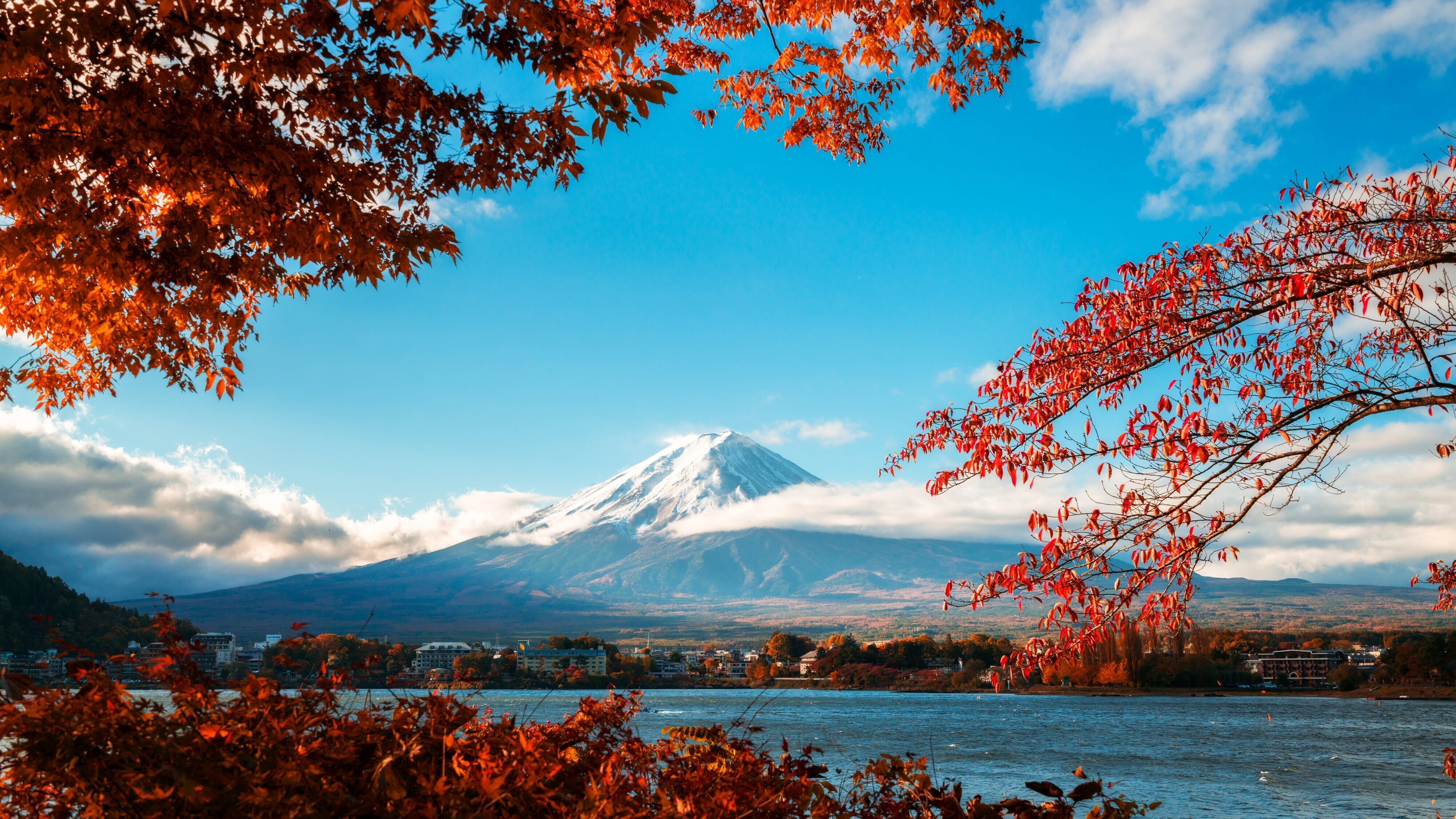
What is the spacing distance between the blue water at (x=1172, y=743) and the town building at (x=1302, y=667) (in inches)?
452

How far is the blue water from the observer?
35.5m

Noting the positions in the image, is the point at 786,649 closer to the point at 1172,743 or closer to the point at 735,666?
the point at 735,666

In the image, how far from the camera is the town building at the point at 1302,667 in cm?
11806

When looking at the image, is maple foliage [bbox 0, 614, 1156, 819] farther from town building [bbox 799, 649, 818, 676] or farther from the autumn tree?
the autumn tree

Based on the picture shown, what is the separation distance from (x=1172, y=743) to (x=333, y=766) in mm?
69868

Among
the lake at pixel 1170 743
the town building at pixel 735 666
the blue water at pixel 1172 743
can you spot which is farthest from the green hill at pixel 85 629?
the town building at pixel 735 666

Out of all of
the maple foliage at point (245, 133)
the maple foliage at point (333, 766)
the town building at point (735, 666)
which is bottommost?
the town building at point (735, 666)

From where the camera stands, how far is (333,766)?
7.16ft

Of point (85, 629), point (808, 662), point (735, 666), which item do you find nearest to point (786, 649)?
point (808, 662)

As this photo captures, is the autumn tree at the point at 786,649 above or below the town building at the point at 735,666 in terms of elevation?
above

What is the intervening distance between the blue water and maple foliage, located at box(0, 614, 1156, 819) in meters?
0.71

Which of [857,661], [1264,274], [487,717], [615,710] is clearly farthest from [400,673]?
[857,661]

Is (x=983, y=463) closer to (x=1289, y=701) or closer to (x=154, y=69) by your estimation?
(x=154, y=69)

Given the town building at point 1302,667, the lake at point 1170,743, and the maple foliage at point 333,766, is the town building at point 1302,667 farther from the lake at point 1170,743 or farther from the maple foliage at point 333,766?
the maple foliage at point 333,766
